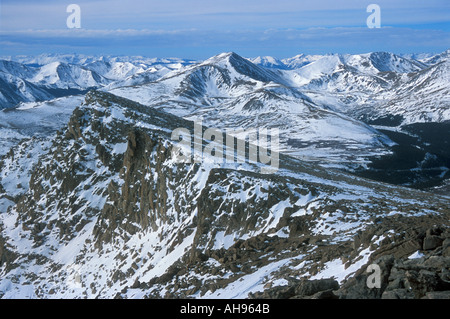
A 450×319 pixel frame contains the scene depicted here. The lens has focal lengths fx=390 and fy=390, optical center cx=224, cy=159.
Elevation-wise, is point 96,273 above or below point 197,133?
below

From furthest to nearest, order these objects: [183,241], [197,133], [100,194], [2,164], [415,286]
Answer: [2,164] < [197,133] < [100,194] < [183,241] < [415,286]

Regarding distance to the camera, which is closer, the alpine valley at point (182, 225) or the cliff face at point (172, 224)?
the alpine valley at point (182, 225)

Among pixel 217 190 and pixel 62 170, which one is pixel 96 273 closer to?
pixel 217 190

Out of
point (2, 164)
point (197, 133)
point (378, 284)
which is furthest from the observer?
point (2, 164)

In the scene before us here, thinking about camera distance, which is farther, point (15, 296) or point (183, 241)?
point (15, 296)

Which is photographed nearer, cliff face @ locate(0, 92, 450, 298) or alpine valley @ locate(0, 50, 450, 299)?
alpine valley @ locate(0, 50, 450, 299)

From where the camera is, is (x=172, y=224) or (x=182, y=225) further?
(x=172, y=224)
